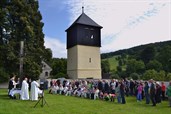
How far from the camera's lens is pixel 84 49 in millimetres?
48250

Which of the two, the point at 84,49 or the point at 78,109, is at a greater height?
the point at 84,49

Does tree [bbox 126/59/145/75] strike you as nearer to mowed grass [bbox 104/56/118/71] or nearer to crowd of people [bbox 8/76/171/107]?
mowed grass [bbox 104/56/118/71]

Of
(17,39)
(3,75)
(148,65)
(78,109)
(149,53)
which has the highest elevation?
(149,53)

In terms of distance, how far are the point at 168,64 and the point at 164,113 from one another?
58.4 metres

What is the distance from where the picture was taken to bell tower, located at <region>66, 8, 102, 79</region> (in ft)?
157

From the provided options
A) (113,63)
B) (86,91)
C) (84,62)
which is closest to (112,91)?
(86,91)

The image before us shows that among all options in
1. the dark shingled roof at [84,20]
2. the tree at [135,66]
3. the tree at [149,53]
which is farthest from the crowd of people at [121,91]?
the tree at [149,53]

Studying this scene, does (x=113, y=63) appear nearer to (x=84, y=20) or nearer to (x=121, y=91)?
(x=84, y=20)

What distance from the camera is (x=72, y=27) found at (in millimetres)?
50469

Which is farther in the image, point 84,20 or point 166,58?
point 166,58

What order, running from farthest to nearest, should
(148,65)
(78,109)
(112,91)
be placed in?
(148,65) → (112,91) → (78,109)

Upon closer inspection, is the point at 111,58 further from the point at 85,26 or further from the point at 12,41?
the point at 12,41

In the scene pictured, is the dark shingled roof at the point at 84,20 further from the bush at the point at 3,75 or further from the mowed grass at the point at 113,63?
the mowed grass at the point at 113,63

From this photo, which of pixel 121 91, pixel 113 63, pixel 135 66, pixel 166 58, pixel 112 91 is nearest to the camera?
pixel 121 91
